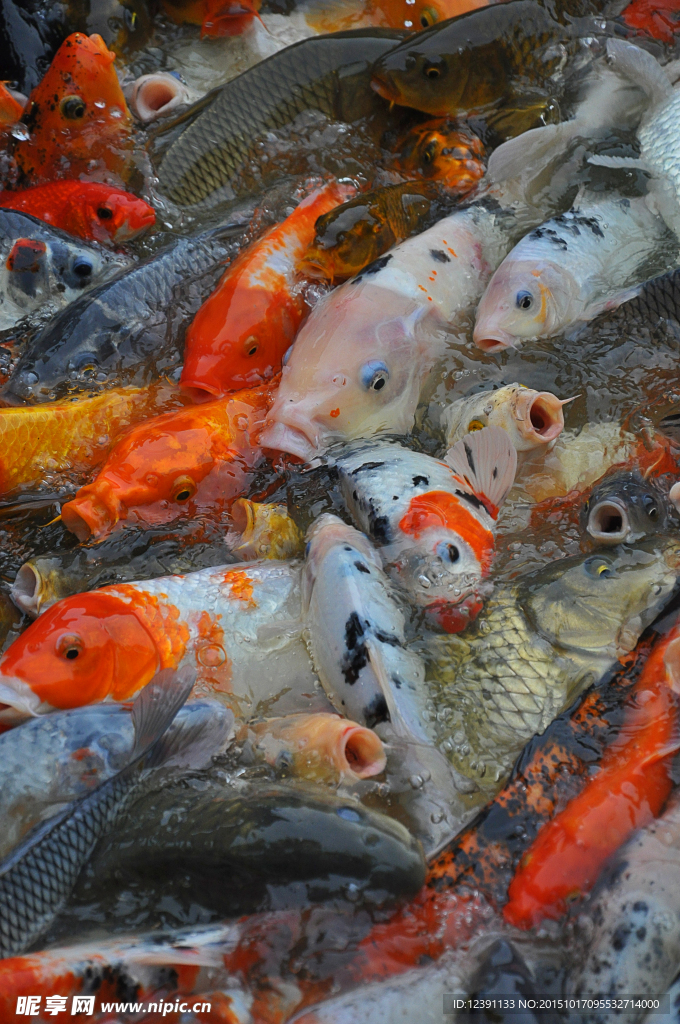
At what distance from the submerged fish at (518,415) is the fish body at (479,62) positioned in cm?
160

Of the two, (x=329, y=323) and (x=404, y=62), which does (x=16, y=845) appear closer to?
(x=329, y=323)

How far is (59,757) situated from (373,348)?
1563 mm

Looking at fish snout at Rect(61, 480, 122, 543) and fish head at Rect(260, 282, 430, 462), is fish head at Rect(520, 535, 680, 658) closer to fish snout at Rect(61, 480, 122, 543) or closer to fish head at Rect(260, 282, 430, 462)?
fish head at Rect(260, 282, 430, 462)

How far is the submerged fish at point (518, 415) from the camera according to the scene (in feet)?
7.93

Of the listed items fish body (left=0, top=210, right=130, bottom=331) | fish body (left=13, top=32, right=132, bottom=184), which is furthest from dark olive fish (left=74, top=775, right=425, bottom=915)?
fish body (left=13, top=32, right=132, bottom=184)

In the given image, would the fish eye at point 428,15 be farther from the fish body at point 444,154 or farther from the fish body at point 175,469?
the fish body at point 175,469

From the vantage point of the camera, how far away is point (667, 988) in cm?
154

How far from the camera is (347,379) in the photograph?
2.60 metres

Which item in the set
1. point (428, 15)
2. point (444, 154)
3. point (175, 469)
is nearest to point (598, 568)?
point (175, 469)

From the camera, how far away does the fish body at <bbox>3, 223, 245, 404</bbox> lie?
9.05 ft

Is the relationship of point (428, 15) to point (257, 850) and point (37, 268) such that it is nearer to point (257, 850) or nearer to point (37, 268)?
point (37, 268)

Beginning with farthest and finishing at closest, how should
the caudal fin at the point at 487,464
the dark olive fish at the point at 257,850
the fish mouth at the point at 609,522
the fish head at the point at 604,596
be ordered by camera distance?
the caudal fin at the point at 487,464, the fish mouth at the point at 609,522, the fish head at the point at 604,596, the dark olive fish at the point at 257,850

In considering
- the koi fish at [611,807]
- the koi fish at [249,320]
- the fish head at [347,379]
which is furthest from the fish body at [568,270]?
the koi fish at [611,807]

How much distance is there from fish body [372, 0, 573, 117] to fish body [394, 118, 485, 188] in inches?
4.0
